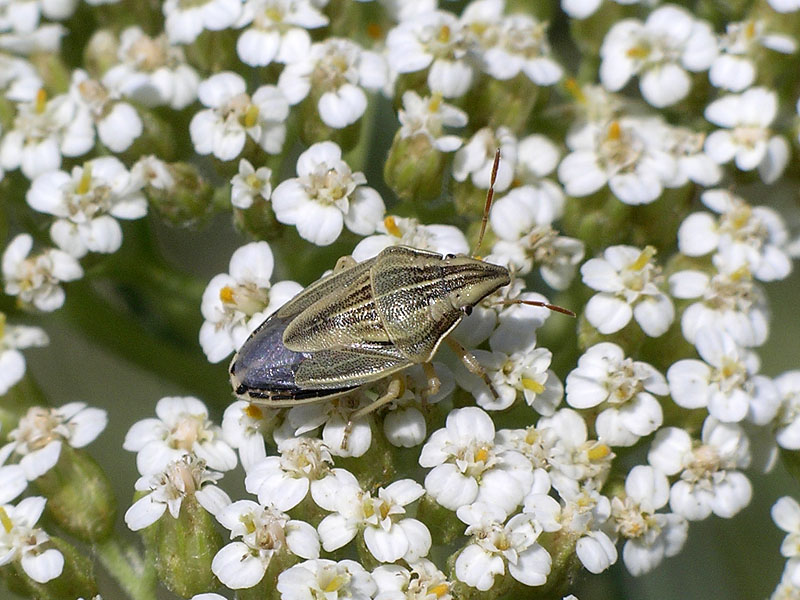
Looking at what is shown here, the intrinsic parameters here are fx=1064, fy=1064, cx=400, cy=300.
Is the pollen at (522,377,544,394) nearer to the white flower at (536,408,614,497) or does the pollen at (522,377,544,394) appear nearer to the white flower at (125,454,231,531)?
the white flower at (536,408,614,497)

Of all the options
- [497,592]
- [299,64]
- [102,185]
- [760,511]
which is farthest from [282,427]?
[760,511]

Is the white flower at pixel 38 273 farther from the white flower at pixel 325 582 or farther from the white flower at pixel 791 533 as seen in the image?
the white flower at pixel 791 533

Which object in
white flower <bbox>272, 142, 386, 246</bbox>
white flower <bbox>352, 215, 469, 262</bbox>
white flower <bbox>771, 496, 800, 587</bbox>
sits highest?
white flower <bbox>272, 142, 386, 246</bbox>

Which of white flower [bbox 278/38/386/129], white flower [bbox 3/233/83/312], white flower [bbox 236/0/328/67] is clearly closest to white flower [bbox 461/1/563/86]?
white flower [bbox 278/38/386/129]

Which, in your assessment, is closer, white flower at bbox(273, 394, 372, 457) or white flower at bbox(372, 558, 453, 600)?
white flower at bbox(372, 558, 453, 600)

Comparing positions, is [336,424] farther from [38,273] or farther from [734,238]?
[734,238]

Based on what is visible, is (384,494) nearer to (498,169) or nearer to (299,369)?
(299,369)

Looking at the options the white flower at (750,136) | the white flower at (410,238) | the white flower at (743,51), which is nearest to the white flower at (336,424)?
the white flower at (410,238)
